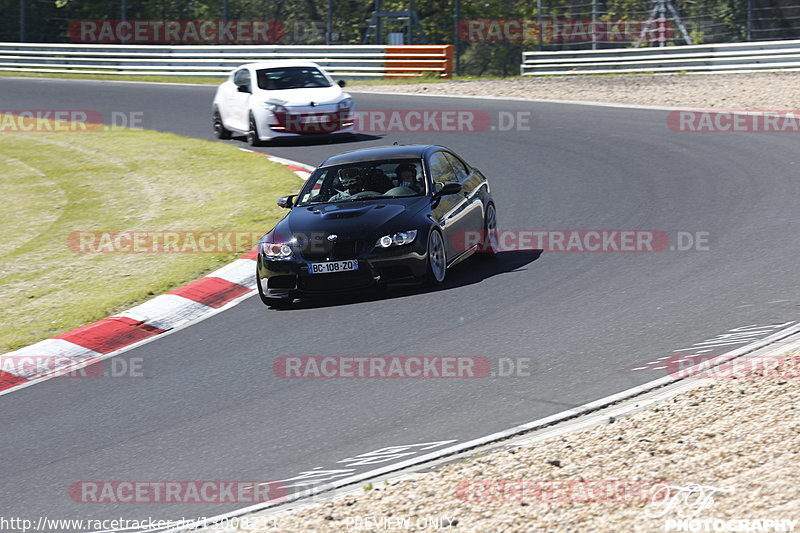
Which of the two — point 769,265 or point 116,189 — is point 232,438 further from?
point 116,189

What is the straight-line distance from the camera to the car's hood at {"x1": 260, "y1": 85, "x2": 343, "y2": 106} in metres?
21.3

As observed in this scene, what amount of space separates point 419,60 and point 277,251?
2268cm

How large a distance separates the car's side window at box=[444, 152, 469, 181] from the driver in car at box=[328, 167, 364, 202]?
1190 millimetres

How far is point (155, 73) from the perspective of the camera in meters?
37.4

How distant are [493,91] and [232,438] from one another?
2227 centimetres

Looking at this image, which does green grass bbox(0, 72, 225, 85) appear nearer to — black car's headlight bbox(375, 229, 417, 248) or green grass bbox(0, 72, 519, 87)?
green grass bbox(0, 72, 519, 87)

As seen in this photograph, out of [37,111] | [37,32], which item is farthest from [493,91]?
[37,32]

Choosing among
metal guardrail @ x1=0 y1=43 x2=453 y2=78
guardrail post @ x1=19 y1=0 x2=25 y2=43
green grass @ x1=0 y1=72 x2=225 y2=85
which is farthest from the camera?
guardrail post @ x1=19 y1=0 x2=25 y2=43

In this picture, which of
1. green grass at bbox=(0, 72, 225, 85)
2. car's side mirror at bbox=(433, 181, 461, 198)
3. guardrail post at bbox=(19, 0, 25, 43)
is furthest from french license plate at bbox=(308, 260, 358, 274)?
guardrail post at bbox=(19, 0, 25, 43)

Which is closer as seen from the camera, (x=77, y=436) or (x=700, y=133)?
(x=77, y=436)

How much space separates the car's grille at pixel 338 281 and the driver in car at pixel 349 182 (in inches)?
52.1

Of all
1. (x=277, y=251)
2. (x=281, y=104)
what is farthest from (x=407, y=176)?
(x=281, y=104)

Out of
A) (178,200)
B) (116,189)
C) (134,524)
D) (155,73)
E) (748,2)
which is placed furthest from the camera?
(155,73)

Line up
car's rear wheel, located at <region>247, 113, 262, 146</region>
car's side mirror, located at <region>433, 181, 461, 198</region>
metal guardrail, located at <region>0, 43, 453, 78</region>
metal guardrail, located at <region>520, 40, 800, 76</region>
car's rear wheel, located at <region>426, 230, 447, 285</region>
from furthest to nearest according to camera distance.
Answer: metal guardrail, located at <region>0, 43, 453, 78</region>
metal guardrail, located at <region>520, 40, 800, 76</region>
car's rear wheel, located at <region>247, 113, 262, 146</region>
car's side mirror, located at <region>433, 181, 461, 198</region>
car's rear wheel, located at <region>426, 230, 447, 285</region>
